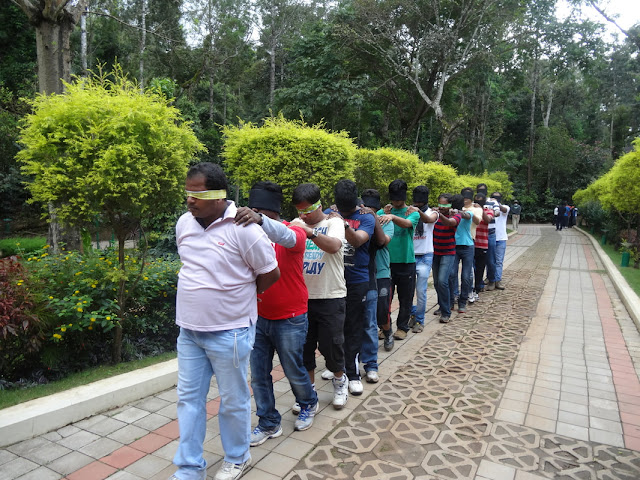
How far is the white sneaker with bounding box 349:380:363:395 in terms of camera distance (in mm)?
3871

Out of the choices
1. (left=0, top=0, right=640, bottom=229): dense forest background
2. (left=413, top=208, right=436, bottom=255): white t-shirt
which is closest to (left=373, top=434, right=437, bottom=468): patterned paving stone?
(left=413, top=208, right=436, bottom=255): white t-shirt

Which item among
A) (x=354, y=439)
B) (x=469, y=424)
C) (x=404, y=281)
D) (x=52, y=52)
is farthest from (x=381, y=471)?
(x=52, y=52)

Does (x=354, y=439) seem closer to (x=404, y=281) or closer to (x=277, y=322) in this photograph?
(x=277, y=322)

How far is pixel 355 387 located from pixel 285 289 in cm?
145

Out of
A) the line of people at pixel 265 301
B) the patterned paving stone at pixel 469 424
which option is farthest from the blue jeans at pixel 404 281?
the patterned paving stone at pixel 469 424

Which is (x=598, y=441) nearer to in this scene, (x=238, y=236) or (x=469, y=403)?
(x=469, y=403)

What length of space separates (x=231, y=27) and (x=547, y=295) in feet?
69.9

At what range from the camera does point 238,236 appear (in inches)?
97.5

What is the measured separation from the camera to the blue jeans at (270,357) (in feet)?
9.86

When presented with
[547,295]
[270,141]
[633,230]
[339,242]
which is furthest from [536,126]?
[339,242]

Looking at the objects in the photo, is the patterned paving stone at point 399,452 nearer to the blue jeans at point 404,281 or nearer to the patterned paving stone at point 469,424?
the patterned paving stone at point 469,424

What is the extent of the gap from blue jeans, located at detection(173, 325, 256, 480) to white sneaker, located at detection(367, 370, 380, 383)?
1.80 metres

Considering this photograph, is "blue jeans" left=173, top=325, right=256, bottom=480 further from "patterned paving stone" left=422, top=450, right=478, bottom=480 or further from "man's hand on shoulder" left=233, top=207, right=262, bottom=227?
"patterned paving stone" left=422, top=450, right=478, bottom=480

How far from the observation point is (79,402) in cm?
330
